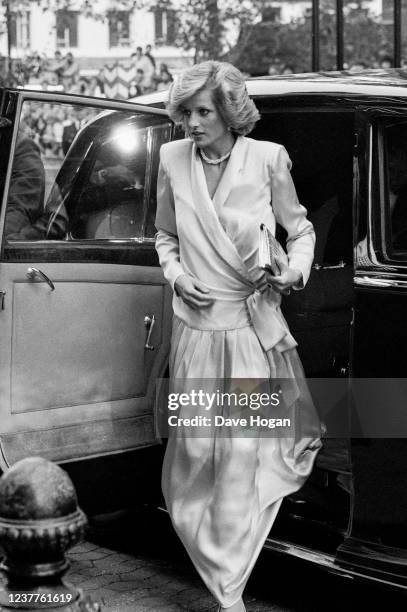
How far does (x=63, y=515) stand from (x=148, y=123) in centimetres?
242

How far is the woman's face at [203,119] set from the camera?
4035 millimetres

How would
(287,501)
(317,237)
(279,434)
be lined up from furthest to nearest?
(317,237), (287,501), (279,434)

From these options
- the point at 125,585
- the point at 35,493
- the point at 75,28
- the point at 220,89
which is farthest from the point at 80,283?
the point at 75,28

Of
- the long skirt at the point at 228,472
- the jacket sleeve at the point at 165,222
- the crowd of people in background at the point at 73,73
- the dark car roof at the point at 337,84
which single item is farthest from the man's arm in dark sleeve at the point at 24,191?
the crowd of people in background at the point at 73,73

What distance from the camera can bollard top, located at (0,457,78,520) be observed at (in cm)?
257

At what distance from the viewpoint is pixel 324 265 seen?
4.92 m

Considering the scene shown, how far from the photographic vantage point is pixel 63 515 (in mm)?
2592

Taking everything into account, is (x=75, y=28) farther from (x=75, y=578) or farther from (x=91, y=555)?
(x=75, y=578)

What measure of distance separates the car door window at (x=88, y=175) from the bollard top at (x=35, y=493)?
1.72 m

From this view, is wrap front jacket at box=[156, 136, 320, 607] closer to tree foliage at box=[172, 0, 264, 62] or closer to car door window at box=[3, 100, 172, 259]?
car door window at box=[3, 100, 172, 259]

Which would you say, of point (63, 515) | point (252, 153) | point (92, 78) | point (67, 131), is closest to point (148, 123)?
point (67, 131)

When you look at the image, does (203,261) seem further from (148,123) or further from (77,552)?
(77,552)

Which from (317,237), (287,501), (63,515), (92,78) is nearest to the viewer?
(63,515)

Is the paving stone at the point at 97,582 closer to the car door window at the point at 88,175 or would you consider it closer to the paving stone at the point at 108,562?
the paving stone at the point at 108,562
